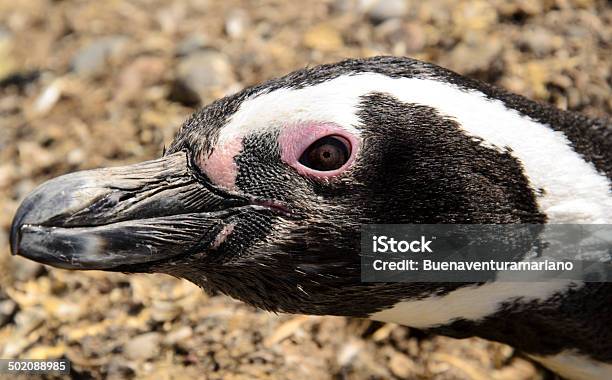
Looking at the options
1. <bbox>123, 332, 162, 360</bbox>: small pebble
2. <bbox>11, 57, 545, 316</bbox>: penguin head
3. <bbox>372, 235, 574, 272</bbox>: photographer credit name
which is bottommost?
<bbox>123, 332, 162, 360</bbox>: small pebble

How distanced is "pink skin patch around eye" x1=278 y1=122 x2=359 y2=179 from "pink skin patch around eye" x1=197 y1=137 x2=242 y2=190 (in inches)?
4.9

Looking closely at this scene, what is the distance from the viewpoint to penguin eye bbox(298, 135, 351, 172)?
7.64 ft

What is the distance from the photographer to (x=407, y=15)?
4316mm

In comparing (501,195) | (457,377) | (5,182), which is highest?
(5,182)

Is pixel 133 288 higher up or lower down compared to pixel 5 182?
lower down

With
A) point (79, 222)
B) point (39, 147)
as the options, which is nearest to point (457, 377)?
point (79, 222)

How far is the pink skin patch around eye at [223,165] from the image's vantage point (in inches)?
94.3

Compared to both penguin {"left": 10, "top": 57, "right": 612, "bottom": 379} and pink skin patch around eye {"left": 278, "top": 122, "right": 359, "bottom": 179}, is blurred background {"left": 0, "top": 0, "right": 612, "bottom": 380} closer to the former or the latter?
penguin {"left": 10, "top": 57, "right": 612, "bottom": 379}

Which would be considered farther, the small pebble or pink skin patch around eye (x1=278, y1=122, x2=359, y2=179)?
the small pebble

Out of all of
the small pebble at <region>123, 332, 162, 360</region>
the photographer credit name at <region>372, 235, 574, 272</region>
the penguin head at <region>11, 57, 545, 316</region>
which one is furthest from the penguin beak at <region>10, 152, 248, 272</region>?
the small pebble at <region>123, 332, 162, 360</region>

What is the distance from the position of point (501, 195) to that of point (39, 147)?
8.02 ft

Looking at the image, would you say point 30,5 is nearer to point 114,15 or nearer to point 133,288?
point 114,15

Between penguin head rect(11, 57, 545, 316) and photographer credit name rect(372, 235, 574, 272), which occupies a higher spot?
penguin head rect(11, 57, 545, 316)

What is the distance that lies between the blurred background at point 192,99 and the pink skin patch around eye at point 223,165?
1041 mm
